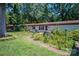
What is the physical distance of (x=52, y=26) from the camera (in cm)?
572

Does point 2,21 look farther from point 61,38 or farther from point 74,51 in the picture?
point 74,51

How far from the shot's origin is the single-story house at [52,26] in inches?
225

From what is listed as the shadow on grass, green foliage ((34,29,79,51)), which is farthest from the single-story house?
the shadow on grass

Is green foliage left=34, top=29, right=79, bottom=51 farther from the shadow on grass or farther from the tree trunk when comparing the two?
the tree trunk

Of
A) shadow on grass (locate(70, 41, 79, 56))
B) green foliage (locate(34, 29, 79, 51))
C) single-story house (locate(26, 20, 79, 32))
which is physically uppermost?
single-story house (locate(26, 20, 79, 32))

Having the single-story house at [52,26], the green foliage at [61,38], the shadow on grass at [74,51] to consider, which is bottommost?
the shadow on grass at [74,51]

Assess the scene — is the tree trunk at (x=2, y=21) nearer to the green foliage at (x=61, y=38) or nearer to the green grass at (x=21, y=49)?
the green grass at (x=21, y=49)

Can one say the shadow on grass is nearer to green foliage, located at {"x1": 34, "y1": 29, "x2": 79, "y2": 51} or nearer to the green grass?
green foliage, located at {"x1": 34, "y1": 29, "x2": 79, "y2": 51}

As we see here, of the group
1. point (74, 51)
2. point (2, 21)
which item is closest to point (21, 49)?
point (2, 21)

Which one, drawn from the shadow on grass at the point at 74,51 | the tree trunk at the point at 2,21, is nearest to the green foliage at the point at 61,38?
the shadow on grass at the point at 74,51

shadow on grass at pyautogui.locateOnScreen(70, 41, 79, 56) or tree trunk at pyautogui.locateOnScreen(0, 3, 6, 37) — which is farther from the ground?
tree trunk at pyautogui.locateOnScreen(0, 3, 6, 37)

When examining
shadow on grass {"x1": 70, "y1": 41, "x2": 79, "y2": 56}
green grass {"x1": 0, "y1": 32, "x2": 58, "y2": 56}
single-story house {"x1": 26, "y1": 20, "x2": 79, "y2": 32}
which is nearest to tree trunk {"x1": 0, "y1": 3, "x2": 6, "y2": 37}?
green grass {"x1": 0, "y1": 32, "x2": 58, "y2": 56}

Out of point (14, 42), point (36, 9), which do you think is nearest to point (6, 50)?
point (14, 42)

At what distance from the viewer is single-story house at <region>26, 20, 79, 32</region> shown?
5.71m
